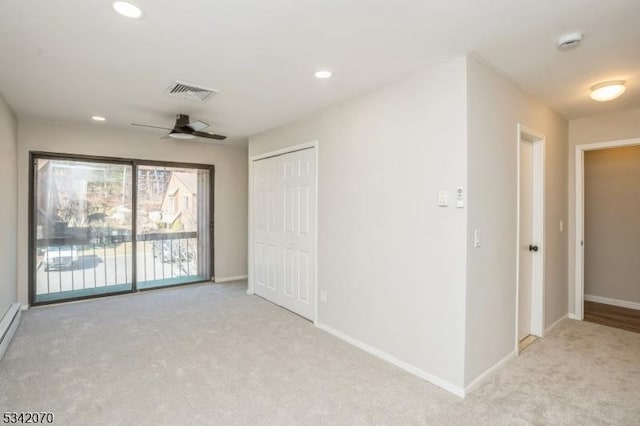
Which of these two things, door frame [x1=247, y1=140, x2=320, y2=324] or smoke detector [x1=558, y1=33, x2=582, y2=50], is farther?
door frame [x1=247, y1=140, x2=320, y2=324]

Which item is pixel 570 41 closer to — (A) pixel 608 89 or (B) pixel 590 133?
(A) pixel 608 89

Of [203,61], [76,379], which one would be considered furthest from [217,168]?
[76,379]

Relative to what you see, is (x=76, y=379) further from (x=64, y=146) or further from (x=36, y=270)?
(x=64, y=146)

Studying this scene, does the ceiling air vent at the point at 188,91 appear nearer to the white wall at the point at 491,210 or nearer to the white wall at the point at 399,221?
the white wall at the point at 399,221

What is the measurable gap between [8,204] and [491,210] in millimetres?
4969

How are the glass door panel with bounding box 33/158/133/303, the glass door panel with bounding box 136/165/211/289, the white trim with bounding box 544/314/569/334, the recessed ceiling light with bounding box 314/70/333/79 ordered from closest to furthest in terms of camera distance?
the recessed ceiling light with bounding box 314/70/333/79
the white trim with bounding box 544/314/569/334
the glass door panel with bounding box 33/158/133/303
the glass door panel with bounding box 136/165/211/289

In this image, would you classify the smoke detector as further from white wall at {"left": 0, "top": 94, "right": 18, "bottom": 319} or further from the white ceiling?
white wall at {"left": 0, "top": 94, "right": 18, "bottom": 319}

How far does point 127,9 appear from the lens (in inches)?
72.2

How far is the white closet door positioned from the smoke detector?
7.81ft

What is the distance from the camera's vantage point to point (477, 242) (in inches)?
97.3

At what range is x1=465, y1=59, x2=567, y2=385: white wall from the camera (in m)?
2.42

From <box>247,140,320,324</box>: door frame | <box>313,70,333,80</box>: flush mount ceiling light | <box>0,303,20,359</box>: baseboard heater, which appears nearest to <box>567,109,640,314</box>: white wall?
<box>247,140,320,324</box>: door frame

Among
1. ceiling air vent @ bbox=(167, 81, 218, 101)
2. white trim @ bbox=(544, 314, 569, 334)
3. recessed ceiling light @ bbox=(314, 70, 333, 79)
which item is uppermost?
ceiling air vent @ bbox=(167, 81, 218, 101)

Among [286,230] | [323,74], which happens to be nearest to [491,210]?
[323,74]
